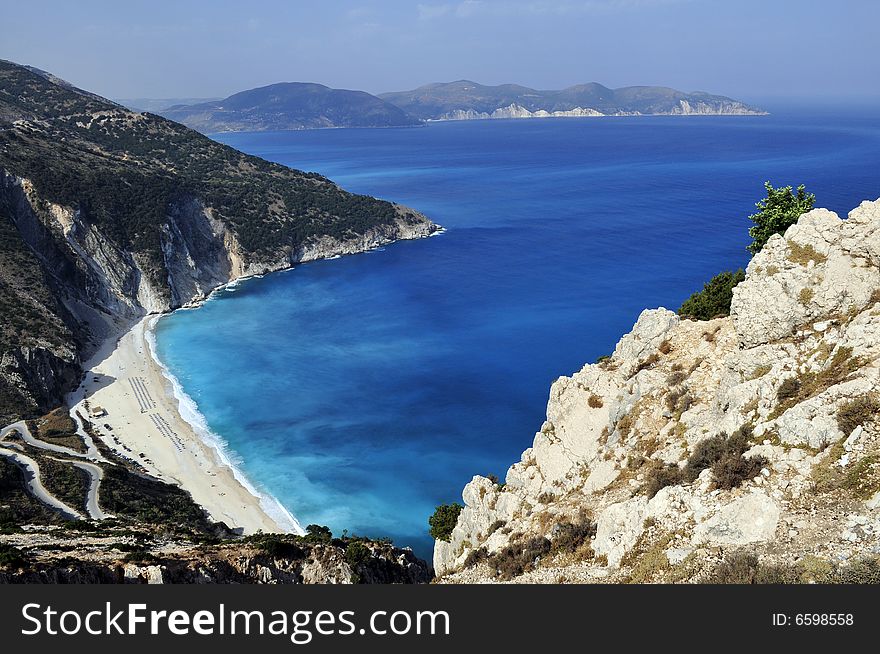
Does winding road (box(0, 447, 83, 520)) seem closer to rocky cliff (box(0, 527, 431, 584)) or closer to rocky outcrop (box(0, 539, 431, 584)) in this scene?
rocky cliff (box(0, 527, 431, 584))

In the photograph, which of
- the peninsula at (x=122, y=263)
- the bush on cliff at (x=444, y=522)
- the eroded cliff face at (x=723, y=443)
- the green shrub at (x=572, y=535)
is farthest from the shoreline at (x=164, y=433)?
the green shrub at (x=572, y=535)

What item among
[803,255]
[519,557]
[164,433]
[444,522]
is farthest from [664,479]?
[164,433]

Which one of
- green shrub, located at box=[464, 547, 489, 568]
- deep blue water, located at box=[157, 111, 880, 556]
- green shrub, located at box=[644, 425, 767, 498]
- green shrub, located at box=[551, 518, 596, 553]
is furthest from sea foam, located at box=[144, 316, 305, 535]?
green shrub, located at box=[644, 425, 767, 498]

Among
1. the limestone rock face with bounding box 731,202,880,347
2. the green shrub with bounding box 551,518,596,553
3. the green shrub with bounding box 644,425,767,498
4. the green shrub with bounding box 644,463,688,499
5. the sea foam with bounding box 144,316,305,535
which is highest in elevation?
the limestone rock face with bounding box 731,202,880,347

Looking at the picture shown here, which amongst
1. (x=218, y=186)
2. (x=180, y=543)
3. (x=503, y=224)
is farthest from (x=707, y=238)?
(x=180, y=543)

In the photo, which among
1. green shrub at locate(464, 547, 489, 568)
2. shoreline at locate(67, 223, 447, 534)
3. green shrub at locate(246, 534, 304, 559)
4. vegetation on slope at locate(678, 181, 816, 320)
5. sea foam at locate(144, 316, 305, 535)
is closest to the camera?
green shrub at locate(464, 547, 489, 568)

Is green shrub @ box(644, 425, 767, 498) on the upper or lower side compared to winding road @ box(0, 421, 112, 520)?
upper
